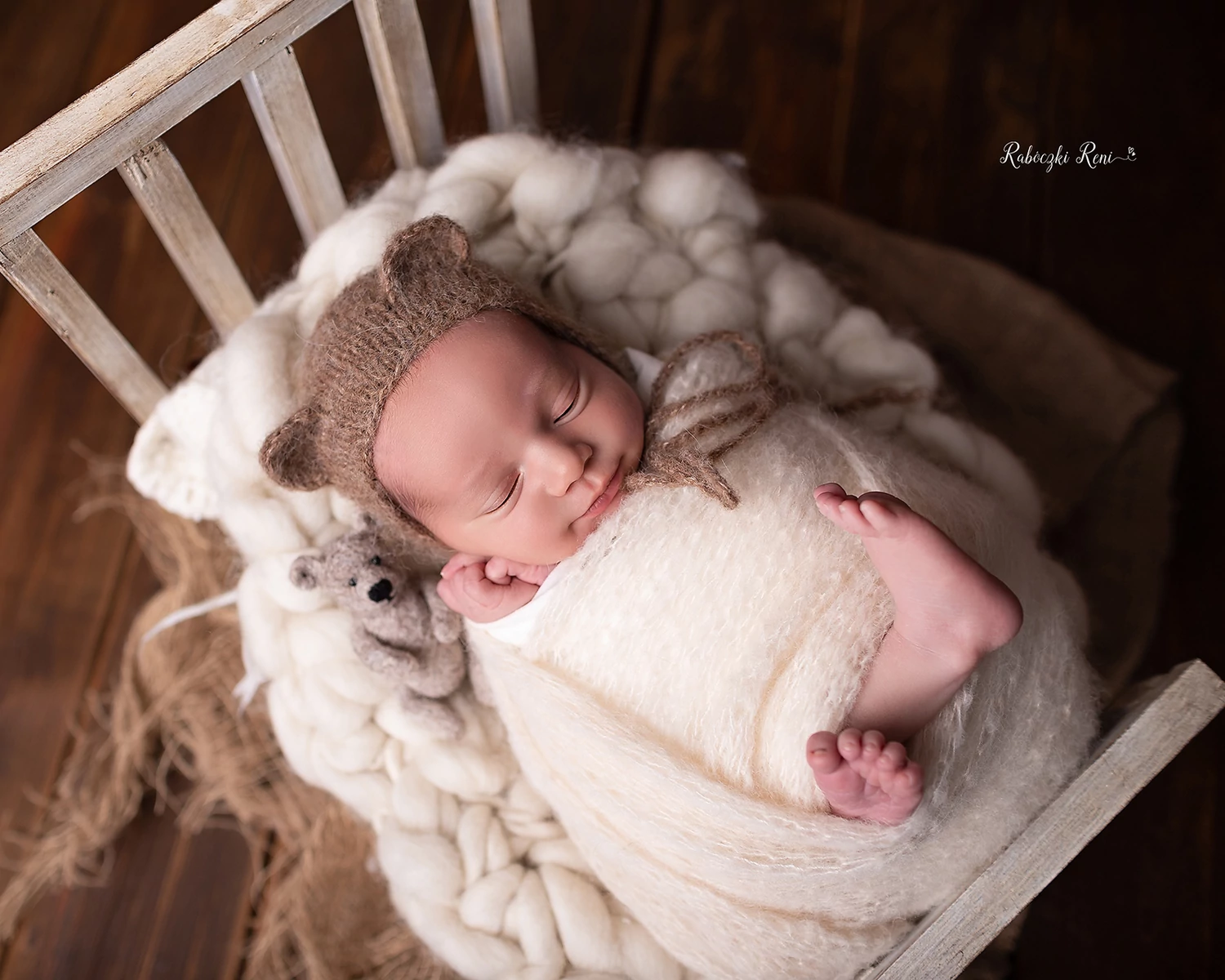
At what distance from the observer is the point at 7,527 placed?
4.63 feet

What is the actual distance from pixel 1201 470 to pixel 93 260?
1.62m

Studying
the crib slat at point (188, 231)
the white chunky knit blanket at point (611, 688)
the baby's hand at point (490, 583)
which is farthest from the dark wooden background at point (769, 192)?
the baby's hand at point (490, 583)

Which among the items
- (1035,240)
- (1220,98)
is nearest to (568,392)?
(1035,240)

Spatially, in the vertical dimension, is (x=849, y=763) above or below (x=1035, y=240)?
above

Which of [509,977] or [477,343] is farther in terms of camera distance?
[509,977]

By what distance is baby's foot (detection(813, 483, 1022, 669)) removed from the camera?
2.49ft

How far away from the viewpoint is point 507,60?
3.77 feet

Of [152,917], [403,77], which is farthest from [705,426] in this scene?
[152,917]

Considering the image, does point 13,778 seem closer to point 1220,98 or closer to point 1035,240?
point 1035,240

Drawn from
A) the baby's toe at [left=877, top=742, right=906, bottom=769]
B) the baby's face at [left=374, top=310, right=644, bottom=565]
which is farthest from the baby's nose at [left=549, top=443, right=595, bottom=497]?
the baby's toe at [left=877, top=742, right=906, bottom=769]

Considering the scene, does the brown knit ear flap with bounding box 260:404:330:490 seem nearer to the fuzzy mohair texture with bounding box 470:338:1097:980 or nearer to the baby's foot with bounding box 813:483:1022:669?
the fuzzy mohair texture with bounding box 470:338:1097:980

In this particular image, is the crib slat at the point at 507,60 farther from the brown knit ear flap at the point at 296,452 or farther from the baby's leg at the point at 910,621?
the baby's leg at the point at 910,621

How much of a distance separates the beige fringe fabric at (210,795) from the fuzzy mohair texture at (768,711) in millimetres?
389

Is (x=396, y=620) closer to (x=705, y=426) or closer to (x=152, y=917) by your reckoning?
(x=705, y=426)
